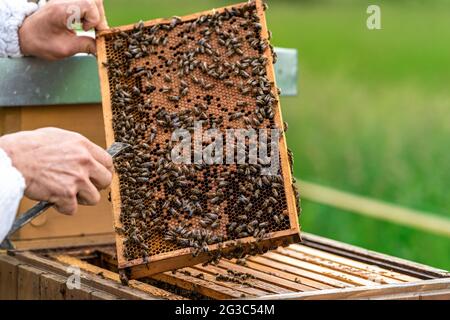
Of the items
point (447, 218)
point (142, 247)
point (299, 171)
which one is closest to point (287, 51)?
point (142, 247)

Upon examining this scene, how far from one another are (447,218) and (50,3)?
16.3ft

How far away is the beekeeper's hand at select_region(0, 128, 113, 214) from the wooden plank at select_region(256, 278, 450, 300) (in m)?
0.76

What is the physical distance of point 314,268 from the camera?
4.39 meters

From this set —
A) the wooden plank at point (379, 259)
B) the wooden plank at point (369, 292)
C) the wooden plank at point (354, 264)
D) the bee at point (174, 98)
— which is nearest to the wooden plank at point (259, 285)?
the wooden plank at point (369, 292)

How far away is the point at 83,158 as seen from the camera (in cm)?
359

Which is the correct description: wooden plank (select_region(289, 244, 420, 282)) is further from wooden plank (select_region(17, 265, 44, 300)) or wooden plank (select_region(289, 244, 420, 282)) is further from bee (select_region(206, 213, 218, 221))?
wooden plank (select_region(17, 265, 44, 300))

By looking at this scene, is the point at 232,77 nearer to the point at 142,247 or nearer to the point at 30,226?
the point at 142,247

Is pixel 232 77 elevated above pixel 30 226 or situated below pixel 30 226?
above

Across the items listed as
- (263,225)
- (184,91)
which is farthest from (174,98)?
(263,225)

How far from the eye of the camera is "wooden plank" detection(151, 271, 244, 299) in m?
3.93

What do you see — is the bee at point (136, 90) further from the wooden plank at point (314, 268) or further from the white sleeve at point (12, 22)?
the wooden plank at point (314, 268)

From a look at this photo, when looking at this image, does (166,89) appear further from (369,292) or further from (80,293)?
(369,292)

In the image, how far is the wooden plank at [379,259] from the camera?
4.25 metres

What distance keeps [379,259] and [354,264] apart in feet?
0.43
